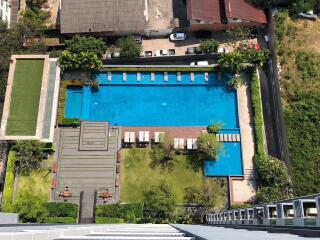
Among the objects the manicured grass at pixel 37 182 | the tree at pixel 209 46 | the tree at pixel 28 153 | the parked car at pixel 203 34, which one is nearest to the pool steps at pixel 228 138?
the tree at pixel 209 46

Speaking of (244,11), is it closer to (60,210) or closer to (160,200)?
(160,200)

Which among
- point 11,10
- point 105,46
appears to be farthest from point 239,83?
point 11,10

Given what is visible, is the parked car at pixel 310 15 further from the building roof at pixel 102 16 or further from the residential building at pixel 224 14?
the building roof at pixel 102 16

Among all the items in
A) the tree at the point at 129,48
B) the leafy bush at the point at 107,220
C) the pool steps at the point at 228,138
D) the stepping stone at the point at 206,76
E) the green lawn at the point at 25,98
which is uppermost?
the tree at the point at 129,48

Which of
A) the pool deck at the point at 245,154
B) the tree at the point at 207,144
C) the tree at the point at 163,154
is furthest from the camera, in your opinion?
the tree at the point at 163,154

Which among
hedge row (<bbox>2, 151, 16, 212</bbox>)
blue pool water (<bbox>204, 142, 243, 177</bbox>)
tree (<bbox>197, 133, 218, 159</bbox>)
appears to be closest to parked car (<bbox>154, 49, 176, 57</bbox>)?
tree (<bbox>197, 133, 218, 159</bbox>)

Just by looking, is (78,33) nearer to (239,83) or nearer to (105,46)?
(105,46)
